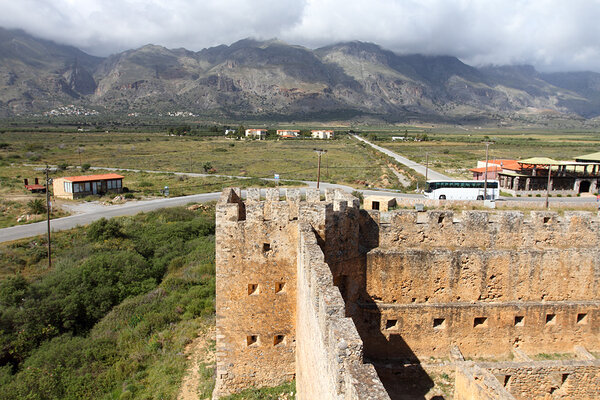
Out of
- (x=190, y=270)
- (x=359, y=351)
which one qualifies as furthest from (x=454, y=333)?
(x=190, y=270)

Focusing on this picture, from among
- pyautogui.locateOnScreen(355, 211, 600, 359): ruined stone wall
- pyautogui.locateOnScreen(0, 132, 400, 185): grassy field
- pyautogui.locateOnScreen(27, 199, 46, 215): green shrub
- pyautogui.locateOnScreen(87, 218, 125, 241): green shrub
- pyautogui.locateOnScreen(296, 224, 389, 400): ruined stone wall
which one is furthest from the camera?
pyautogui.locateOnScreen(0, 132, 400, 185): grassy field

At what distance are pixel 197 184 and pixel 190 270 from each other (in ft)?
107

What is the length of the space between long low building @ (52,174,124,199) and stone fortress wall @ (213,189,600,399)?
39.3 m

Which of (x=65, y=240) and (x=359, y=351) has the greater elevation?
(x=359, y=351)

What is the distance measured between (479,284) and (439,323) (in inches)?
62.5

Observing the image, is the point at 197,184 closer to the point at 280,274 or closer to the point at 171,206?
the point at 171,206

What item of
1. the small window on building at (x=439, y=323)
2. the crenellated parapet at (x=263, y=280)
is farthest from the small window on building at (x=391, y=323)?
the crenellated parapet at (x=263, y=280)

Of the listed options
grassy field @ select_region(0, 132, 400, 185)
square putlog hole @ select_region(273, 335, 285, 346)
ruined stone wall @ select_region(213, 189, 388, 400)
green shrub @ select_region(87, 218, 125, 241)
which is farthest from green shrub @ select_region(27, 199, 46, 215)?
square putlog hole @ select_region(273, 335, 285, 346)

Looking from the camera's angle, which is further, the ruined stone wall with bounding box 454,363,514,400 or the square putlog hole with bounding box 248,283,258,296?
the square putlog hole with bounding box 248,283,258,296

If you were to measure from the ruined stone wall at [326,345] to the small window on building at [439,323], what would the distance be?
15.1ft

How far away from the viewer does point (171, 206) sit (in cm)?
3897

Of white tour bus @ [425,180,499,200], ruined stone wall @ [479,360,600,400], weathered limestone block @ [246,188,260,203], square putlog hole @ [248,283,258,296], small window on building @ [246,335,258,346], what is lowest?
ruined stone wall @ [479,360,600,400]

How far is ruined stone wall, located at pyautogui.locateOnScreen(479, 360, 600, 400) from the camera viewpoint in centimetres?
982

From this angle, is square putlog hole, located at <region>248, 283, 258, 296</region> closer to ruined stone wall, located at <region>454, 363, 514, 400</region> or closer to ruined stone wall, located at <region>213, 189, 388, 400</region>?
ruined stone wall, located at <region>213, 189, 388, 400</region>
